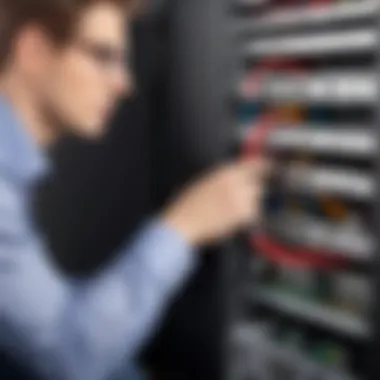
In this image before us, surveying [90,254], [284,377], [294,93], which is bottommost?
[284,377]

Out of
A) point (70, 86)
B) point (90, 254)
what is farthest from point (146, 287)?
point (70, 86)

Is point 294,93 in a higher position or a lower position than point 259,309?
higher

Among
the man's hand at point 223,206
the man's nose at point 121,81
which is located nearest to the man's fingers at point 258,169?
the man's hand at point 223,206

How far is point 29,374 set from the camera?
65 centimetres

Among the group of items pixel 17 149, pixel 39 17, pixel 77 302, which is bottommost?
pixel 77 302

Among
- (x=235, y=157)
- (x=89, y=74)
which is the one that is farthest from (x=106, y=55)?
(x=235, y=157)

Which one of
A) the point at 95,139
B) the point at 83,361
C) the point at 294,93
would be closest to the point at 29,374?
the point at 83,361

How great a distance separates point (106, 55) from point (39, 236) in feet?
0.53

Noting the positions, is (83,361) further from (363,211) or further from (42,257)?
(363,211)

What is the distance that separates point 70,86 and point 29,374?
0.78ft

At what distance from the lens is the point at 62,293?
2.14 ft

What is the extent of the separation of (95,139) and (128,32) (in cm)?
9

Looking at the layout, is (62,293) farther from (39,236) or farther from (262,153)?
(262,153)

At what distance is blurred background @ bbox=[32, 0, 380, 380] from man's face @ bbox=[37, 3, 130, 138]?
0.05ft
